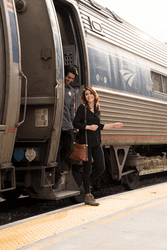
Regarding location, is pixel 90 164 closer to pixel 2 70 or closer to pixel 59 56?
pixel 59 56

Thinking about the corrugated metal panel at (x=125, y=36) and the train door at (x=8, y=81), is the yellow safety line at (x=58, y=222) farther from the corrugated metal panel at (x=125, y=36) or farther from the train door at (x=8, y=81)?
the corrugated metal panel at (x=125, y=36)

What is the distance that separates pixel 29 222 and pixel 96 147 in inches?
61.3

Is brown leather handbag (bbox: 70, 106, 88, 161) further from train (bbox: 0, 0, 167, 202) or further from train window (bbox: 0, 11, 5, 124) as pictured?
train window (bbox: 0, 11, 5, 124)

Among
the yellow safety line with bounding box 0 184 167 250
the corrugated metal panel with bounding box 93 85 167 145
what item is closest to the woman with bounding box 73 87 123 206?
the yellow safety line with bounding box 0 184 167 250

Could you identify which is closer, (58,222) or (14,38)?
(58,222)

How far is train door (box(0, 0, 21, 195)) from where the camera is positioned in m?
4.02

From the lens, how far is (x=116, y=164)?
22.0 ft

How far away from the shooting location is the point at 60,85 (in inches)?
184

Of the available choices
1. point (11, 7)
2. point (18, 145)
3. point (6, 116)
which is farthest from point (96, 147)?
point (11, 7)

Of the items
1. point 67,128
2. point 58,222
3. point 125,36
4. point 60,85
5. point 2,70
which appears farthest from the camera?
point 125,36

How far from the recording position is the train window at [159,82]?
817 centimetres

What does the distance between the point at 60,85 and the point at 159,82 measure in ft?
14.6

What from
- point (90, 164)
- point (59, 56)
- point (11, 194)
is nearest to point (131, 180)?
point (11, 194)

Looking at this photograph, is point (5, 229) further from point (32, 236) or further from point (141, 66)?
point (141, 66)
